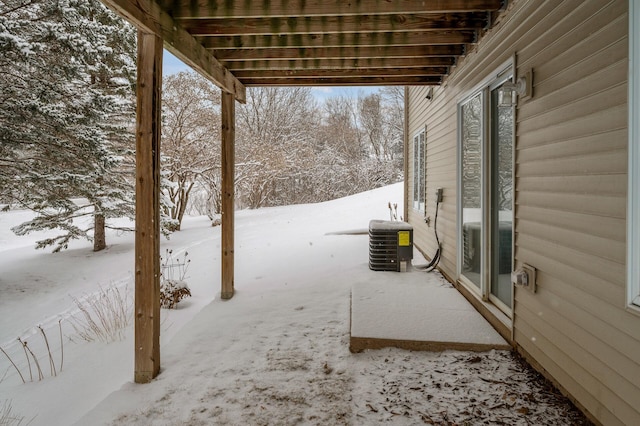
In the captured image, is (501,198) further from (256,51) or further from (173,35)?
(173,35)

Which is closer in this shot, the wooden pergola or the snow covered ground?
the snow covered ground

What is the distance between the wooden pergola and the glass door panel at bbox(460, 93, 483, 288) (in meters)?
0.66

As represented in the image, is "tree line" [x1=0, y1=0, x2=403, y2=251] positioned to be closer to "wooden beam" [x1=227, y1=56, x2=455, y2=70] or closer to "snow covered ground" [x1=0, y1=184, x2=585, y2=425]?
"snow covered ground" [x1=0, y1=184, x2=585, y2=425]

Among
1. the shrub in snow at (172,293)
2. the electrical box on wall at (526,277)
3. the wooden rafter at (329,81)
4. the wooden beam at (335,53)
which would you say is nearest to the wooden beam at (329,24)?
the wooden beam at (335,53)

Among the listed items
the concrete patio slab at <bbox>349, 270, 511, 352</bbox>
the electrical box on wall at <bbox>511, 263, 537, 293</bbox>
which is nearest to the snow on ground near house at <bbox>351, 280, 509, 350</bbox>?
the concrete patio slab at <bbox>349, 270, 511, 352</bbox>

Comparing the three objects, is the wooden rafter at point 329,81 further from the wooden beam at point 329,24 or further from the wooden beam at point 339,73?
the wooden beam at point 329,24

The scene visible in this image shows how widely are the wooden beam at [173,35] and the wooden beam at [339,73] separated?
1.02 ft

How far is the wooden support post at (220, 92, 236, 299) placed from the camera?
4.52 meters

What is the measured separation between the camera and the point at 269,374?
2691 millimetres

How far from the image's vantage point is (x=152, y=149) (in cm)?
268

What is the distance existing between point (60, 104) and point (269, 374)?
630 cm

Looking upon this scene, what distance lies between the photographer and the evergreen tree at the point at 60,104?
592 cm

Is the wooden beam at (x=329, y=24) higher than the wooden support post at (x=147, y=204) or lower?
higher

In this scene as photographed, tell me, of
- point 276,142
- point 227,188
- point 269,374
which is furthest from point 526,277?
point 276,142
